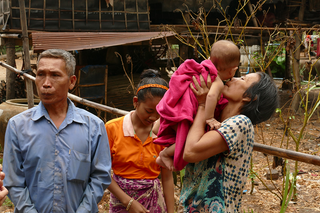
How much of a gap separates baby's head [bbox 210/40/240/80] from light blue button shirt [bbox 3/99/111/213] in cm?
79

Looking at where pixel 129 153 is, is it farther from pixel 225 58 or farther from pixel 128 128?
Answer: pixel 225 58

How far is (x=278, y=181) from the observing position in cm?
537

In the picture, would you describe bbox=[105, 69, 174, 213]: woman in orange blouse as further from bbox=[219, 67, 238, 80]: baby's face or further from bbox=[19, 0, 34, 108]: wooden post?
bbox=[19, 0, 34, 108]: wooden post

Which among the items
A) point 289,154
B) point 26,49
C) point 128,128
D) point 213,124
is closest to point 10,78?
point 26,49

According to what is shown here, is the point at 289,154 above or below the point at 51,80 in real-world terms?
below

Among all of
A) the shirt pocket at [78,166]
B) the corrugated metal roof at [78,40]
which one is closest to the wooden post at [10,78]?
the corrugated metal roof at [78,40]

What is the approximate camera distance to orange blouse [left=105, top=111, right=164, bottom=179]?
6.78ft

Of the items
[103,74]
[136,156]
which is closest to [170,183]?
[136,156]

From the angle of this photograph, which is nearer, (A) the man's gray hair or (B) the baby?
(B) the baby

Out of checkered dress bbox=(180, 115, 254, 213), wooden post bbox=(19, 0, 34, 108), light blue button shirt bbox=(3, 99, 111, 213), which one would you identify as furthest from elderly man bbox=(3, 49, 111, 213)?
wooden post bbox=(19, 0, 34, 108)

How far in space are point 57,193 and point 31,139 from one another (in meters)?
0.31

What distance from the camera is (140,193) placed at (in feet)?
6.86

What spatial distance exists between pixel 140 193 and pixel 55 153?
0.69m

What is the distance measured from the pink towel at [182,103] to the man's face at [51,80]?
55 centimetres
